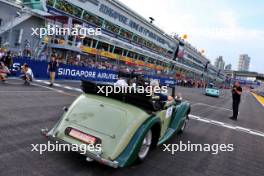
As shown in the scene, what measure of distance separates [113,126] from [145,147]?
35.2 inches

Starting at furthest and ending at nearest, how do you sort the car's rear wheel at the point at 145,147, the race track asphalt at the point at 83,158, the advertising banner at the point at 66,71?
1. the advertising banner at the point at 66,71
2. the car's rear wheel at the point at 145,147
3. the race track asphalt at the point at 83,158

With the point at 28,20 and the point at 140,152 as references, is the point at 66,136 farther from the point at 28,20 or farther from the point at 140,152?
the point at 28,20

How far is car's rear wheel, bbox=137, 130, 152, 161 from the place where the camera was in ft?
15.5

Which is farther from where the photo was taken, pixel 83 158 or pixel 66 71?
pixel 66 71

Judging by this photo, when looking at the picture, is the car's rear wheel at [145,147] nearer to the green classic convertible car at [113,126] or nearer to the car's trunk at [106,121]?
the green classic convertible car at [113,126]

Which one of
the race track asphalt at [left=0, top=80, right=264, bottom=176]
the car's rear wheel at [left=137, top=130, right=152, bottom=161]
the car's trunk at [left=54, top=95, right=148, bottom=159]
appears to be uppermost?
the car's trunk at [left=54, top=95, right=148, bottom=159]

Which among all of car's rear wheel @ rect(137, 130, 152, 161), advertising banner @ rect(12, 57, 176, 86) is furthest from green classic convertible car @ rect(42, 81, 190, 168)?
advertising banner @ rect(12, 57, 176, 86)

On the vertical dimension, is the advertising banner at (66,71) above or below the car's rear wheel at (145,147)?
above

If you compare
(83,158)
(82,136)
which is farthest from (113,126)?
(83,158)

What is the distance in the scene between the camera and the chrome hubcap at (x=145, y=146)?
473 centimetres

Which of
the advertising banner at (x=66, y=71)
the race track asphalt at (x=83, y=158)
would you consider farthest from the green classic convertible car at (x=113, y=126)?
the advertising banner at (x=66, y=71)

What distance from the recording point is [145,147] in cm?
488

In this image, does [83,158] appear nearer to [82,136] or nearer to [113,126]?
[82,136]

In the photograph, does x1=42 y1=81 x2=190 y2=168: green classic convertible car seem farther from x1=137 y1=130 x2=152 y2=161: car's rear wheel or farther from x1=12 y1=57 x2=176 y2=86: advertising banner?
x1=12 y1=57 x2=176 y2=86: advertising banner
